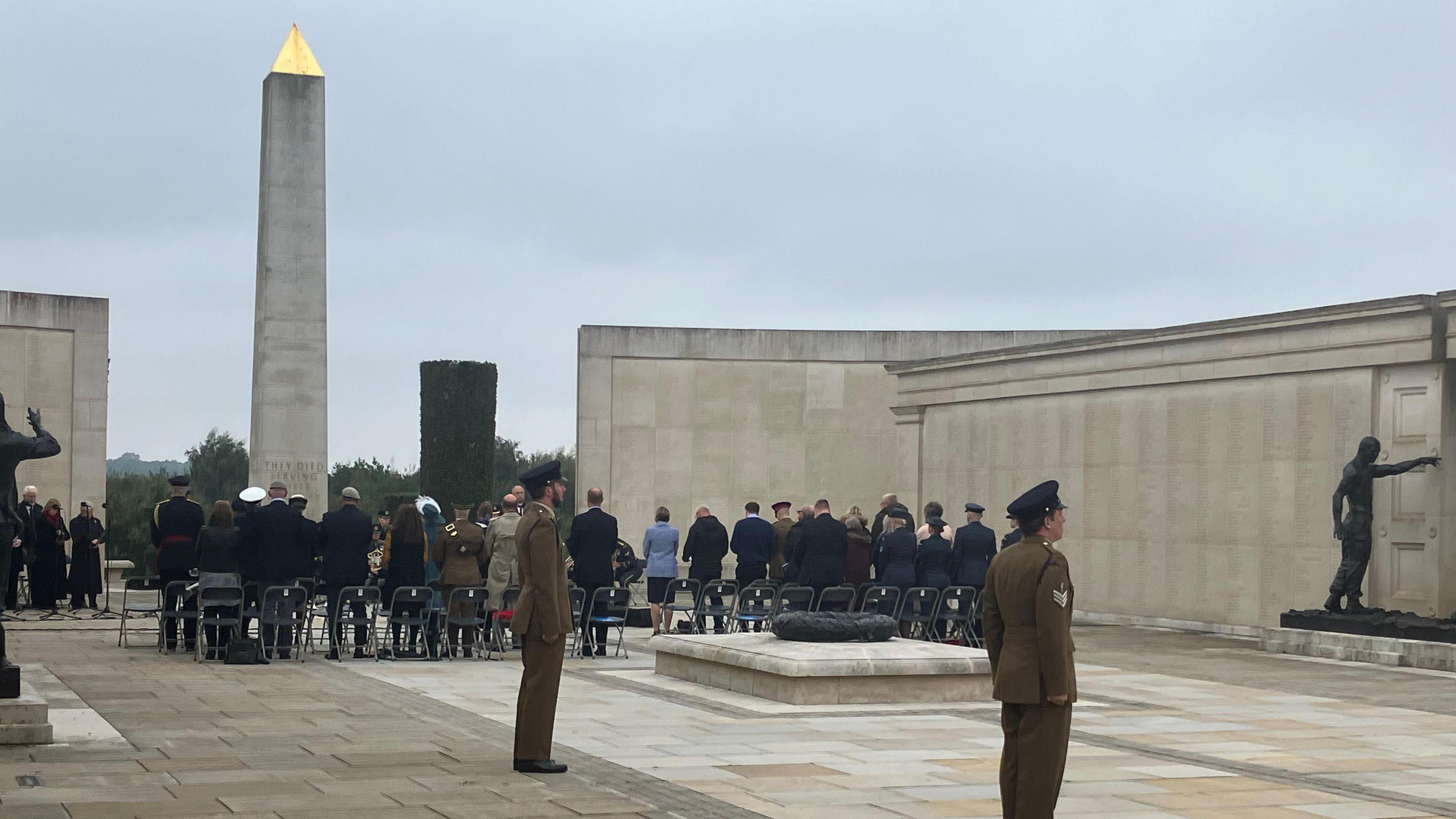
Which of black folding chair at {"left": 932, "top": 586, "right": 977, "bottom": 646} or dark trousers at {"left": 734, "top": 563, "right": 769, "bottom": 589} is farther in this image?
dark trousers at {"left": 734, "top": 563, "right": 769, "bottom": 589}

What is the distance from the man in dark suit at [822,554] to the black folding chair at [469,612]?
3.18 metres

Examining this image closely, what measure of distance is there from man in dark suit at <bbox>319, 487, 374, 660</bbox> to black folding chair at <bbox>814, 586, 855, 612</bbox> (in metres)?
4.39

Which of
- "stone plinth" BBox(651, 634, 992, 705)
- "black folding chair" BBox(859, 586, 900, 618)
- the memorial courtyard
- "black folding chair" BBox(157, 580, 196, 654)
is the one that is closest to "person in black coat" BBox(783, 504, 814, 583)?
"black folding chair" BBox(859, 586, 900, 618)

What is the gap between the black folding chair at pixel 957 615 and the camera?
53.4ft

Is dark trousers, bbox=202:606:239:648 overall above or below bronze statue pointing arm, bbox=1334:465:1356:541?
below

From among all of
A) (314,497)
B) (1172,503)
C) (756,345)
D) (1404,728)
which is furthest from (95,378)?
(1404,728)

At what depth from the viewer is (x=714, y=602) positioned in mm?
17516

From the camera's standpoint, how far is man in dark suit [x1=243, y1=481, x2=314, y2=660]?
15281 millimetres

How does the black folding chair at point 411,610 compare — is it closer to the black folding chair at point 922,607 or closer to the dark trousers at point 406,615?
the dark trousers at point 406,615

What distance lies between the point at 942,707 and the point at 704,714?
1.88 meters

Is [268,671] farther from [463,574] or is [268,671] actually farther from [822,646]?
[822,646]

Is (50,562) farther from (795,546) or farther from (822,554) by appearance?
(822,554)

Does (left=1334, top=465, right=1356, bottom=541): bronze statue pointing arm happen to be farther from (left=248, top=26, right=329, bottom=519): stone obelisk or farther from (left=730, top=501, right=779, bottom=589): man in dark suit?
(left=248, top=26, right=329, bottom=519): stone obelisk

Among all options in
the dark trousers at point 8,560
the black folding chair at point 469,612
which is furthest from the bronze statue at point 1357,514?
the dark trousers at point 8,560
